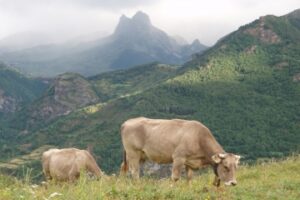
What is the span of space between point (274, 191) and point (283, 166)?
6747 mm

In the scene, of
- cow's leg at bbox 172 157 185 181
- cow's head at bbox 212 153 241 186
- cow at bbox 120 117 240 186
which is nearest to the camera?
cow's head at bbox 212 153 241 186

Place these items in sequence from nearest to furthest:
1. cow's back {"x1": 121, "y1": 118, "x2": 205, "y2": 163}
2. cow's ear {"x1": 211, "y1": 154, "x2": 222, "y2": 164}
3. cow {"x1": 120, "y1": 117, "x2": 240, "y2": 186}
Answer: cow's ear {"x1": 211, "y1": 154, "x2": 222, "y2": 164} → cow {"x1": 120, "y1": 117, "x2": 240, "y2": 186} → cow's back {"x1": 121, "y1": 118, "x2": 205, "y2": 163}

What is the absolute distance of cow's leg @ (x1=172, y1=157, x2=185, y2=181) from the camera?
16.3 meters

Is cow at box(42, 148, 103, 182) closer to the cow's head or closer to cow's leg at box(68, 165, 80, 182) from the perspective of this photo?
cow's leg at box(68, 165, 80, 182)

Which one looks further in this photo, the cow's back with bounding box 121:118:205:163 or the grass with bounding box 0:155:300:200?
the cow's back with bounding box 121:118:205:163

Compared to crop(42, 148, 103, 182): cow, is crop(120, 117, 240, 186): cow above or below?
above

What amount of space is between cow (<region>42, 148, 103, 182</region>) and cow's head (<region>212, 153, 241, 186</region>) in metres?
5.91

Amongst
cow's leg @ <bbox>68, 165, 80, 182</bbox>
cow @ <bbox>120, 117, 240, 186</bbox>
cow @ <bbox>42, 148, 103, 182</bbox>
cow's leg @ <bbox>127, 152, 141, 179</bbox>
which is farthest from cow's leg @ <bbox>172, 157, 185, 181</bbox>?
cow's leg @ <bbox>68, 165, 80, 182</bbox>

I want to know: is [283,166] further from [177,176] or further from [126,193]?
[126,193]

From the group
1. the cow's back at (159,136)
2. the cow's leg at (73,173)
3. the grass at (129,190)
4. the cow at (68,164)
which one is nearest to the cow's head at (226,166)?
the grass at (129,190)

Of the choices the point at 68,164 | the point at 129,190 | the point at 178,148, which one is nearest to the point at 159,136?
the point at 178,148

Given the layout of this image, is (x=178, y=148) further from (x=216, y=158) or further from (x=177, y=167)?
(x=216, y=158)

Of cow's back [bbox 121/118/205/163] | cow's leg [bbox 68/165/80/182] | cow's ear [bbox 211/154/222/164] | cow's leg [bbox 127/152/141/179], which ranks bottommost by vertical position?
cow's leg [bbox 68/165/80/182]

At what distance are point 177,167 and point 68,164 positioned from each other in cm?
682
